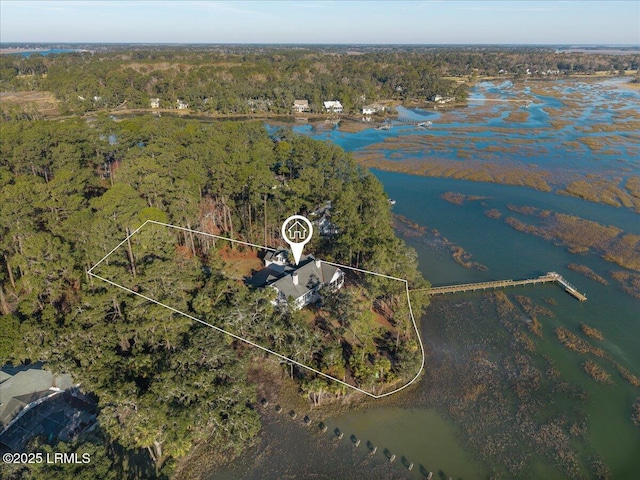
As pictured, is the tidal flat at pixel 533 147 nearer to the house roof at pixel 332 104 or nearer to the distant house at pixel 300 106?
the house roof at pixel 332 104

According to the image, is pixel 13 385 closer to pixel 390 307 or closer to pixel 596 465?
pixel 390 307

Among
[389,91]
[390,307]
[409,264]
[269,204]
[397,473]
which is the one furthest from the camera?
[389,91]

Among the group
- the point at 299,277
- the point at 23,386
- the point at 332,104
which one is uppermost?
the point at 332,104

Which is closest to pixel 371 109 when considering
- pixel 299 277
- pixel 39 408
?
pixel 299 277

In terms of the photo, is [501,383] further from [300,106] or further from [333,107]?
[300,106]

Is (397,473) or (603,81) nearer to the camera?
(397,473)

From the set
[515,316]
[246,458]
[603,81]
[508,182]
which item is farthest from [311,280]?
[603,81]
